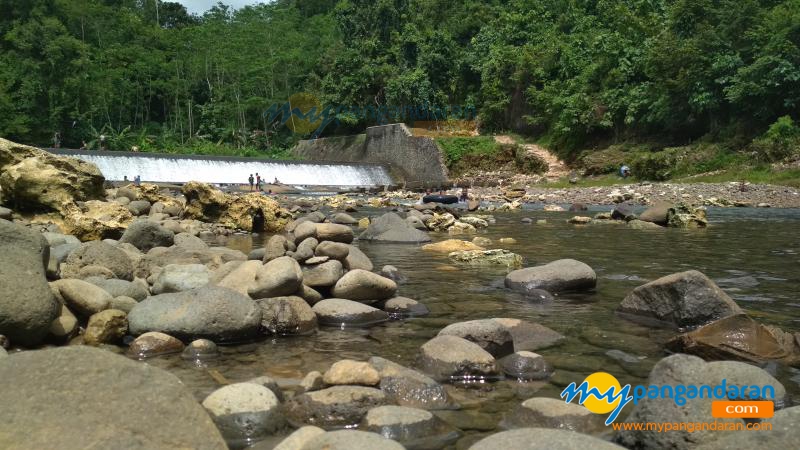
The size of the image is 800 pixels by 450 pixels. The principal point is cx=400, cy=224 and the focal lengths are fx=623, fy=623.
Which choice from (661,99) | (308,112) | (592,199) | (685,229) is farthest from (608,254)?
(308,112)

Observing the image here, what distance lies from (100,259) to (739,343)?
6.39m

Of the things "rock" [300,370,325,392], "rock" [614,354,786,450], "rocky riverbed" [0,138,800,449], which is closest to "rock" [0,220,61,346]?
"rocky riverbed" [0,138,800,449]

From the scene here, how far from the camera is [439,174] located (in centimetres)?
4209

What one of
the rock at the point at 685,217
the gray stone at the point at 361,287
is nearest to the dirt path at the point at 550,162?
the rock at the point at 685,217

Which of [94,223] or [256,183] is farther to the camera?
[256,183]

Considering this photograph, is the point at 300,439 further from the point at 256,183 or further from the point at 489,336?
the point at 256,183

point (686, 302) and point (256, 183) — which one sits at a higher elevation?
point (256, 183)

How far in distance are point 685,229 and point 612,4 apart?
1332 inches

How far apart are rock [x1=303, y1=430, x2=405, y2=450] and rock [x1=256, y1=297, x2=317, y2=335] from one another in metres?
3.11

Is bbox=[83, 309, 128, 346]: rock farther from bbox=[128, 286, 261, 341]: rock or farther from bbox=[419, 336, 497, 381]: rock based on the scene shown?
bbox=[419, 336, 497, 381]: rock

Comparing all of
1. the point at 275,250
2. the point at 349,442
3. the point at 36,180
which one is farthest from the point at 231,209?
the point at 349,442

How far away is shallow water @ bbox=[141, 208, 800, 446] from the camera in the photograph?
4.59 m

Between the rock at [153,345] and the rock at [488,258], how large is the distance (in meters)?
5.92

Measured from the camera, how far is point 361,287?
6.69m
